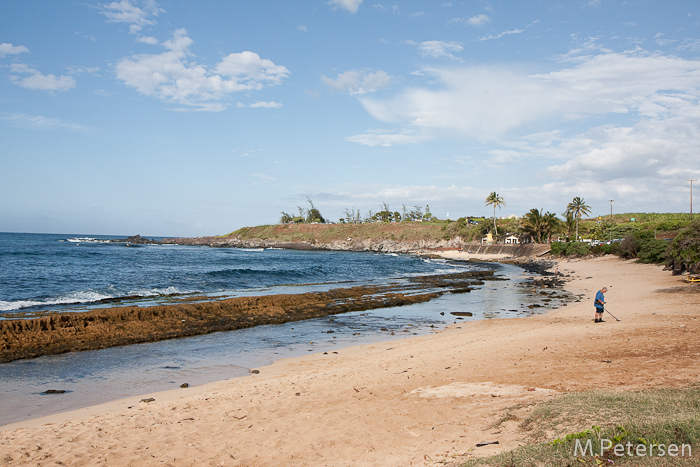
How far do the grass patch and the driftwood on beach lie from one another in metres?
13.3

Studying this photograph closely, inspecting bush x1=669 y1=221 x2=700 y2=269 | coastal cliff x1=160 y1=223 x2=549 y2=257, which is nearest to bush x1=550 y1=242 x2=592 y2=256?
coastal cliff x1=160 y1=223 x2=549 y2=257

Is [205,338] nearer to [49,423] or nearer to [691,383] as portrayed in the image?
[49,423]

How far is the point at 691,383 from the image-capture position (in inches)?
246

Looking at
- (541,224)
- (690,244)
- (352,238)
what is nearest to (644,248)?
(690,244)

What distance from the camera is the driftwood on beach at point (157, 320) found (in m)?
13.1

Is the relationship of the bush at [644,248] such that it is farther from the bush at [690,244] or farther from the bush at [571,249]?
the bush at [690,244]

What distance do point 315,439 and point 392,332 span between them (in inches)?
399

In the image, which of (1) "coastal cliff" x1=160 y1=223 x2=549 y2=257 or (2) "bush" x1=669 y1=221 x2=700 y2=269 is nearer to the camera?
(2) "bush" x1=669 y1=221 x2=700 y2=269

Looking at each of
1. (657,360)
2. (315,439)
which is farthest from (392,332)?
(315,439)

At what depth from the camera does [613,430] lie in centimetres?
429

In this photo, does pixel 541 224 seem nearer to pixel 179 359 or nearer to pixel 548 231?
pixel 548 231

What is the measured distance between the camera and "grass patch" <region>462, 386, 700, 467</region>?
12.3ft

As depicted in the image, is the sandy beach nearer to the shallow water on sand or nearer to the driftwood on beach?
the shallow water on sand

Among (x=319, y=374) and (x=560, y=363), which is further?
(x=319, y=374)
